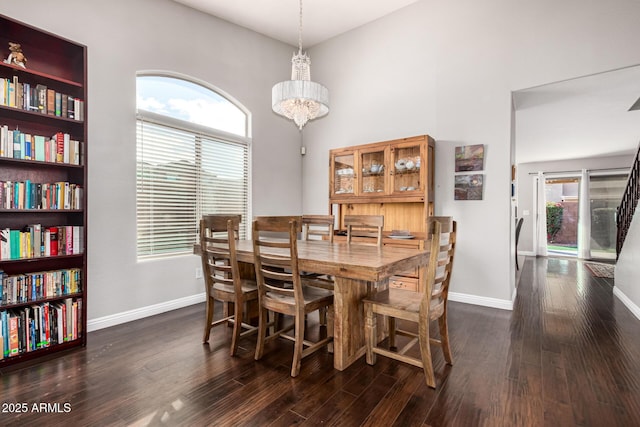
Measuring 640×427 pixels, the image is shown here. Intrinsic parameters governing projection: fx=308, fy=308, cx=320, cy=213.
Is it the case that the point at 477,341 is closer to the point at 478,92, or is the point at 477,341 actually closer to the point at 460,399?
the point at 460,399

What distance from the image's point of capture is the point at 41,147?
2357 millimetres

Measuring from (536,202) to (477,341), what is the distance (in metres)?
7.18

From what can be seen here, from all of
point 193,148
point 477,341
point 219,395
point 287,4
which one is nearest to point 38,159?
point 193,148

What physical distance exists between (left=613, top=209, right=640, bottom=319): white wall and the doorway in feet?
14.7

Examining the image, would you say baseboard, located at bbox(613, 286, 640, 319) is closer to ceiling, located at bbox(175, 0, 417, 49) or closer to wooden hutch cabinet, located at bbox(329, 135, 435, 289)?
wooden hutch cabinet, located at bbox(329, 135, 435, 289)

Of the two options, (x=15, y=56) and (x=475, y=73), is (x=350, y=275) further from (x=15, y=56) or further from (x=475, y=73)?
(x=475, y=73)

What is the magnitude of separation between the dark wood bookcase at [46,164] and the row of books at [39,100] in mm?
16

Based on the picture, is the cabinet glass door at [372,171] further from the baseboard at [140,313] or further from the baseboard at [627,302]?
the baseboard at [627,302]

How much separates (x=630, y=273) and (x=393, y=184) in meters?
2.93

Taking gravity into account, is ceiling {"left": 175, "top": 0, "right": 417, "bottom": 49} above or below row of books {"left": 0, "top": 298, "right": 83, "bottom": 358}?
above

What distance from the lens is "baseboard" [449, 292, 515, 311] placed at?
338 cm

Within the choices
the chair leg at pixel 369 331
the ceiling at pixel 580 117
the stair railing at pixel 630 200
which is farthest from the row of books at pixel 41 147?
the stair railing at pixel 630 200

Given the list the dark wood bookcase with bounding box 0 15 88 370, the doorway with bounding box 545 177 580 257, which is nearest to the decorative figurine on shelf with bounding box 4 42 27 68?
the dark wood bookcase with bounding box 0 15 88 370

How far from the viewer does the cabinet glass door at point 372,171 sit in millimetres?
3930
